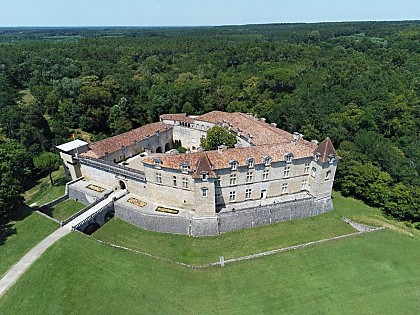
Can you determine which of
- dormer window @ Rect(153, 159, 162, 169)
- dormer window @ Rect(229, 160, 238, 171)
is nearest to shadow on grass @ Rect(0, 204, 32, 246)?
dormer window @ Rect(153, 159, 162, 169)

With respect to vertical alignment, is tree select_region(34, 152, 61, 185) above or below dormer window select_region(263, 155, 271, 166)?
below

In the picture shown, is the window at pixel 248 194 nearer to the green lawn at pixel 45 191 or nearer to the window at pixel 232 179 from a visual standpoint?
the window at pixel 232 179

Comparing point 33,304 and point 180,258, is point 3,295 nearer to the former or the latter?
point 33,304

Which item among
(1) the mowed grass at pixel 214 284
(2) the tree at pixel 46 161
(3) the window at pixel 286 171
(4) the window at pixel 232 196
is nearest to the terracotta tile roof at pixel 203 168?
(4) the window at pixel 232 196

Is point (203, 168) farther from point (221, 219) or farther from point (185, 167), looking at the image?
point (221, 219)

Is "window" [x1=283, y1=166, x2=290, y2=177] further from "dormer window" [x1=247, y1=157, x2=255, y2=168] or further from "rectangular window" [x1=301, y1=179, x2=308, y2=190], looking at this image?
"dormer window" [x1=247, y1=157, x2=255, y2=168]
